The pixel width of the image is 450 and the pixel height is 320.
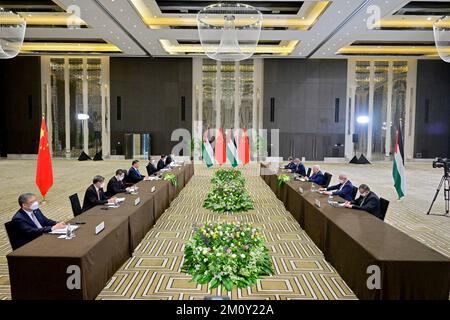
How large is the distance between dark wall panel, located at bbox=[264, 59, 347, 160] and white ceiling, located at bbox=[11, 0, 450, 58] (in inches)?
72.1

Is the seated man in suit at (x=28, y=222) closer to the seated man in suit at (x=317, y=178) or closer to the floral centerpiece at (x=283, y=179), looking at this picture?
A: the floral centerpiece at (x=283, y=179)

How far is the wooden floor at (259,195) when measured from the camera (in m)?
6.53

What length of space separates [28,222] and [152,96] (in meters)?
18.5

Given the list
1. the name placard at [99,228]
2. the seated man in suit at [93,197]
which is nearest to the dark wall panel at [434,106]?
the seated man in suit at [93,197]

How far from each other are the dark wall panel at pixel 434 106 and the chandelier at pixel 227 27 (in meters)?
17.1

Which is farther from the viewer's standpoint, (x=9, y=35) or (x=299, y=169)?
(x=299, y=169)

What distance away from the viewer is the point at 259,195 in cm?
1109

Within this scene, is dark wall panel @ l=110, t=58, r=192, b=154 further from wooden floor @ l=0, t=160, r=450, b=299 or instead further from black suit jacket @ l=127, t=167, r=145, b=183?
black suit jacket @ l=127, t=167, r=145, b=183

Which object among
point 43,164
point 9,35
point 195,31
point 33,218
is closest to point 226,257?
point 33,218

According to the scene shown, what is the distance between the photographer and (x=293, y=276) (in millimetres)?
5078

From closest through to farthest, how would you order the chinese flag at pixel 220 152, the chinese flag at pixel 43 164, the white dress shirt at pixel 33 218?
1. the white dress shirt at pixel 33 218
2. the chinese flag at pixel 43 164
3. the chinese flag at pixel 220 152

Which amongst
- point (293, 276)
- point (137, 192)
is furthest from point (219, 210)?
point (293, 276)

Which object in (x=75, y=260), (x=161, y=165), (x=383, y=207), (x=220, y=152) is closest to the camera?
(x=75, y=260)

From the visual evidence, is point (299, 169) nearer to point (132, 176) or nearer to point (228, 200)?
point (228, 200)
